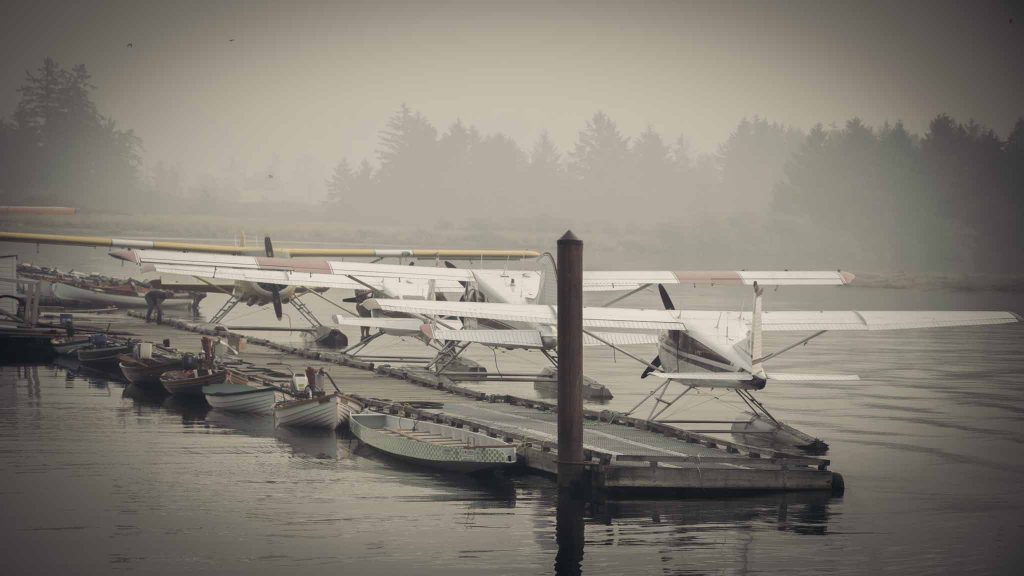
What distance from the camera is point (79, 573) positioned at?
13766 millimetres

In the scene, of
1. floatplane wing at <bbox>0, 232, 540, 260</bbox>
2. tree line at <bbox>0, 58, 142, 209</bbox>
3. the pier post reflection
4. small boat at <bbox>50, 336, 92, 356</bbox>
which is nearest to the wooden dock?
the pier post reflection

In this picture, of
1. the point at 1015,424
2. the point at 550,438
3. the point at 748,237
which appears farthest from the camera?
the point at 748,237

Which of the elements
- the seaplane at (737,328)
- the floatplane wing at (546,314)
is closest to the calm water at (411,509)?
the seaplane at (737,328)

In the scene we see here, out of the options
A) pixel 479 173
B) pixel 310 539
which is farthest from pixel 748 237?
pixel 310 539

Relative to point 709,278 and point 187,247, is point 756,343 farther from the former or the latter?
point 187,247

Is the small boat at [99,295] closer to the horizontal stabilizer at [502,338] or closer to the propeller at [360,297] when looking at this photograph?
the propeller at [360,297]

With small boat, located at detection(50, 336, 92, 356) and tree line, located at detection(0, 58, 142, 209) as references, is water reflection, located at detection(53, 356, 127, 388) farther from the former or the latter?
tree line, located at detection(0, 58, 142, 209)

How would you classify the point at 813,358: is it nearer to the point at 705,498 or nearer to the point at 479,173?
the point at 705,498

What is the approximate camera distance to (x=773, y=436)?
2089 centimetres

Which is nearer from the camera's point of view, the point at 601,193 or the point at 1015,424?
the point at 1015,424

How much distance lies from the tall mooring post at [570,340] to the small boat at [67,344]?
22226mm

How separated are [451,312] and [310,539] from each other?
9.16 metres

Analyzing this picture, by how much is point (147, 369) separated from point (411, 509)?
44.3 feet

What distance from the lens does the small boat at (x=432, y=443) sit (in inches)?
719
